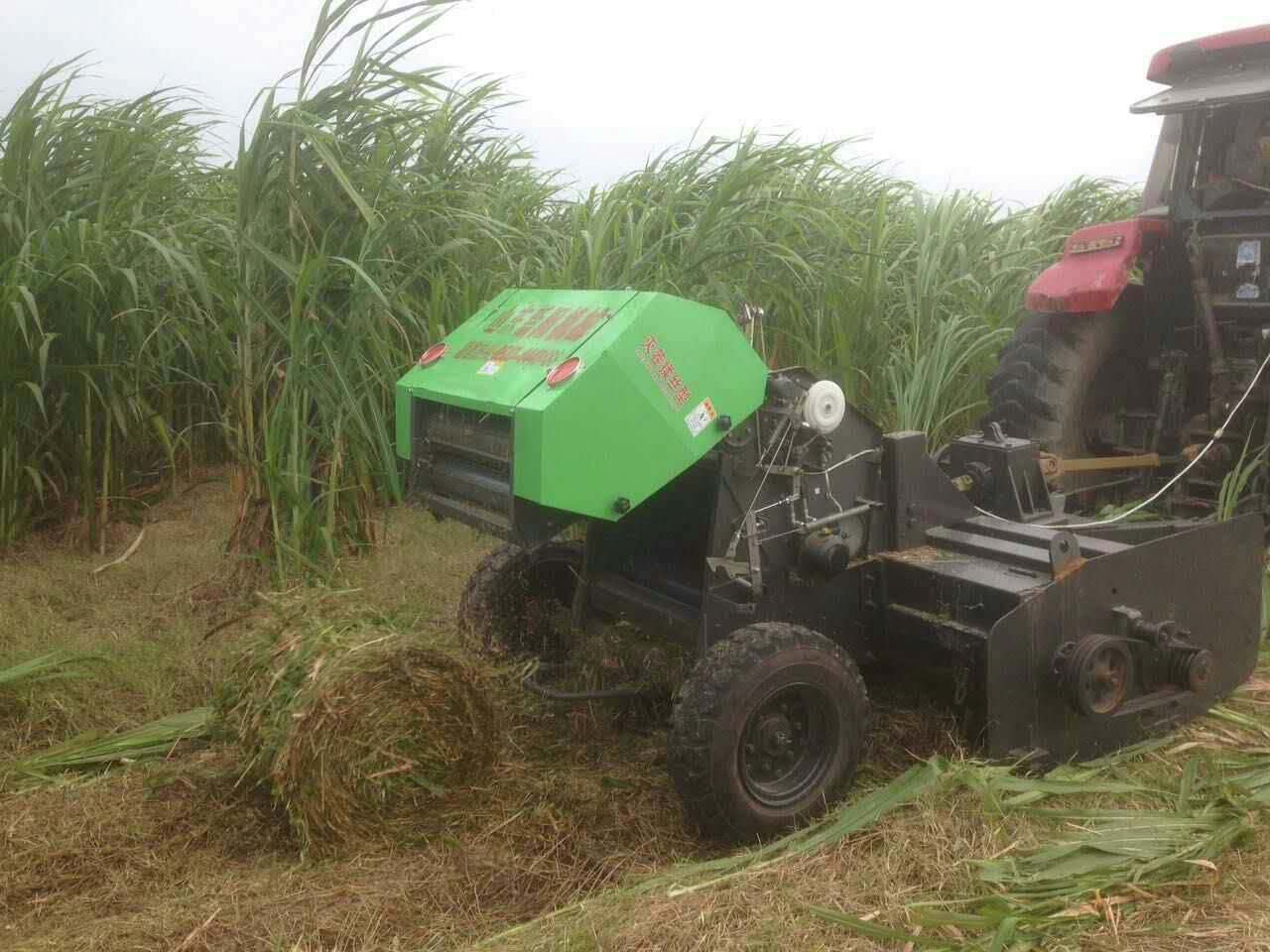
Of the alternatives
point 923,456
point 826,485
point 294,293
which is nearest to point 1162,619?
point 923,456

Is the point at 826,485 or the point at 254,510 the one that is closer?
the point at 826,485

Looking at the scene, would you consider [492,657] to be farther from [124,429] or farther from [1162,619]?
[124,429]

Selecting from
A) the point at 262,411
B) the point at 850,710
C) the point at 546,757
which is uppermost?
the point at 262,411

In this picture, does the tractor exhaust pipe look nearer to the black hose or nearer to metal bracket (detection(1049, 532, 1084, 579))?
metal bracket (detection(1049, 532, 1084, 579))

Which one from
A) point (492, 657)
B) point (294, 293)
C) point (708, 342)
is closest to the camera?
point (708, 342)

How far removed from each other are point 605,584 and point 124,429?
2.17 metres

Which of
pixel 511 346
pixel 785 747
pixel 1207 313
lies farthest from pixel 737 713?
pixel 1207 313

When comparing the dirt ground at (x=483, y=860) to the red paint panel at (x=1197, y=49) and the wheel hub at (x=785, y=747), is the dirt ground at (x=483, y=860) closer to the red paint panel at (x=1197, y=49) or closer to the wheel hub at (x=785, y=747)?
the wheel hub at (x=785, y=747)

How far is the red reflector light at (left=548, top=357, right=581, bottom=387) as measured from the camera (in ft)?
7.80

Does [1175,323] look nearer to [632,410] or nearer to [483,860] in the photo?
[632,410]

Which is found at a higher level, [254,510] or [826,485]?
[826,485]

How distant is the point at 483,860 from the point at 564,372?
0.93m

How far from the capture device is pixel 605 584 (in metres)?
3.04

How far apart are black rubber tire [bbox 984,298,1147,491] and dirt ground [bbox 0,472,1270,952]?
1.14m
